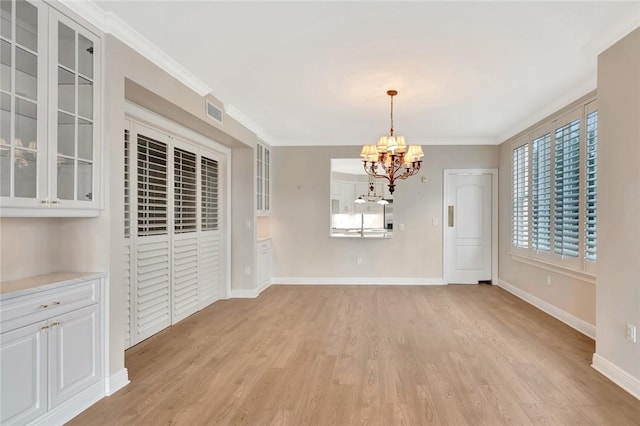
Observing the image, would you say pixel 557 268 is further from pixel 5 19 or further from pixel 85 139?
pixel 5 19

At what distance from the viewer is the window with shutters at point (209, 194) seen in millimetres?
5178

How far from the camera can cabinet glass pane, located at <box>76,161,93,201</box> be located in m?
2.46

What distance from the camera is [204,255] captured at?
204 inches

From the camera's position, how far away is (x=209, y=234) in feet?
17.5

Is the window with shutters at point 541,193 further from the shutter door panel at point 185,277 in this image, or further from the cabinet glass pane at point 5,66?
the cabinet glass pane at point 5,66

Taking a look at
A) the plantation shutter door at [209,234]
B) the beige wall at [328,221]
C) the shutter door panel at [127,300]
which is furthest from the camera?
the beige wall at [328,221]

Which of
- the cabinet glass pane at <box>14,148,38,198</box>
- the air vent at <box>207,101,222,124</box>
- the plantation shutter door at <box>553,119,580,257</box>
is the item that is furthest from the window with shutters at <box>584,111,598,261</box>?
the cabinet glass pane at <box>14,148,38,198</box>

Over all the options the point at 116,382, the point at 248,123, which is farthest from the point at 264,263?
the point at 116,382

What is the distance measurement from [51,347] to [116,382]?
28.2 inches

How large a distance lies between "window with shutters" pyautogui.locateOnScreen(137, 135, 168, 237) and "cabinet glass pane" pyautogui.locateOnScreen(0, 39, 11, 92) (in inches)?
70.5

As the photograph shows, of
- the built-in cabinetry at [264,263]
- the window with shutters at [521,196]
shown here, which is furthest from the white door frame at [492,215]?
the built-in cabinetry at [264,263]

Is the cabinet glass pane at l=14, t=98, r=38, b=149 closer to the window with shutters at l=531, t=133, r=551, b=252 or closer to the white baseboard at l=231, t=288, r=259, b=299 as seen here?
the white baseboard at l=231, t=288, r=259, b=299

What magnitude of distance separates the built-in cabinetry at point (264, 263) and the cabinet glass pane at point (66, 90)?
4.06 metres

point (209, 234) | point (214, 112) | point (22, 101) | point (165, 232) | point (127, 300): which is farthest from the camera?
point (209, 234)
